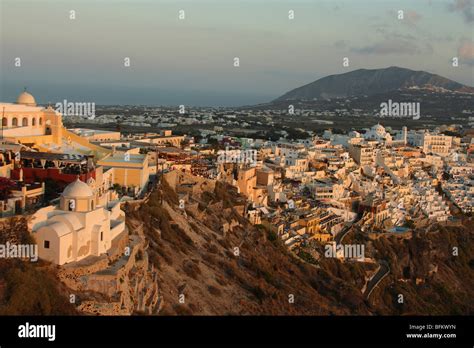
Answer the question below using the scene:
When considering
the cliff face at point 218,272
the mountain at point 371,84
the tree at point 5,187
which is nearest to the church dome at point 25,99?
the cliff face at point 218,272

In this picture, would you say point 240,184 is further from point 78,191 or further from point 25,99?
point 78,191

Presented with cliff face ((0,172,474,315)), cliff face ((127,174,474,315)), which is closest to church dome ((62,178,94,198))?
cliff face ((0,172,474,315))

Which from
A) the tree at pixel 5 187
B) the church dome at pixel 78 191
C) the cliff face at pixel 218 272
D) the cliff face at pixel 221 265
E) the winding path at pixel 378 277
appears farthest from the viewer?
the winding path at pixel 378 277

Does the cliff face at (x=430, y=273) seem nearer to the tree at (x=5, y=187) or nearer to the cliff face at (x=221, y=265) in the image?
the cliff face at (x=221, y=265)

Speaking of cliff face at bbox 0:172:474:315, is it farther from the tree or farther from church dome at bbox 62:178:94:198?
the tree
